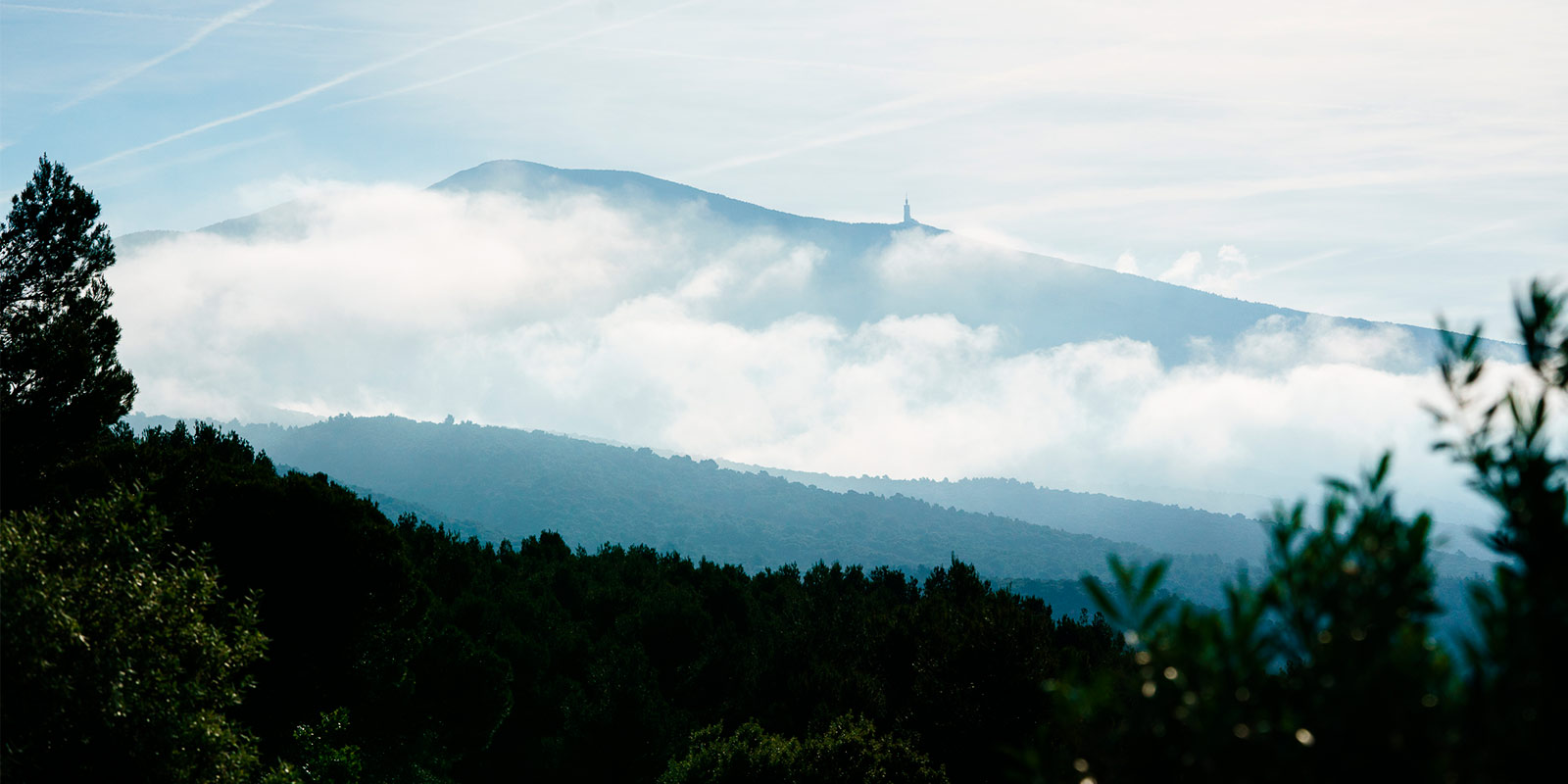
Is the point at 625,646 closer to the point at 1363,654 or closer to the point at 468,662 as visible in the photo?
the point at 468,662

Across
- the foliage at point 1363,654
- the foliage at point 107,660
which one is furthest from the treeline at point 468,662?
the foliage at point 1363,654

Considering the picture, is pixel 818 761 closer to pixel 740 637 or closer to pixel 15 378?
pixel 15 378

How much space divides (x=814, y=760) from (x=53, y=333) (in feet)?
93.0

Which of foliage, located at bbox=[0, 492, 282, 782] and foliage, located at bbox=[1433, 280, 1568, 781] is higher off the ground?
foliage, located at bbox=[1433, 280, 1568, 781]

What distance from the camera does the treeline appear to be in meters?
30.4

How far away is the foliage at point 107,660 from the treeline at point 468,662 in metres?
0.07

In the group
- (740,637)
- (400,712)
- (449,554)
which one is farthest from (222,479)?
(740,637)

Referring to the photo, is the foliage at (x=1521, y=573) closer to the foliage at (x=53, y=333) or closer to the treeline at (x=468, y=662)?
the treeline at (x=468, y=662)

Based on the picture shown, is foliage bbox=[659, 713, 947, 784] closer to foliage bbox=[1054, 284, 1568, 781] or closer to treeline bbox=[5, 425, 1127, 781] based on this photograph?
treeline bbox=[5, 425, 1127, 781]

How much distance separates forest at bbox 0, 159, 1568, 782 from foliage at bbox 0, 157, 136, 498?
3.5 inches

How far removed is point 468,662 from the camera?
47500mm

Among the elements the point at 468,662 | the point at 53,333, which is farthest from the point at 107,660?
the point at 468,662

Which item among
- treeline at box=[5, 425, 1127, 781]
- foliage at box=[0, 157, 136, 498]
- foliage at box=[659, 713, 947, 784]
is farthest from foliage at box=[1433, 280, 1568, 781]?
foliage at box=[0, 157, 136, 498]

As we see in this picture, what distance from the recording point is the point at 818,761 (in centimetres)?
3008
